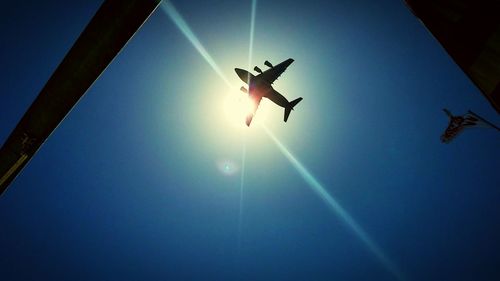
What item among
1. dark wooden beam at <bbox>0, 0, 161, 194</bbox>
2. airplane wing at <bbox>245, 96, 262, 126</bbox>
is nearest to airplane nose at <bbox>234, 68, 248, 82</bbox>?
airplane wing at <bbox>245, 96, 262, 126</bbox>

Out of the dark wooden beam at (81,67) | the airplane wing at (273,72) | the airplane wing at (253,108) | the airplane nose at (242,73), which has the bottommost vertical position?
the dark wooden beam at (81,67)

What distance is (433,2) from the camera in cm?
601

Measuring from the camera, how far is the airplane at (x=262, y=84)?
29406mm

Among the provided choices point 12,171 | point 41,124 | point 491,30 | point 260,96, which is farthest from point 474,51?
point 260,96

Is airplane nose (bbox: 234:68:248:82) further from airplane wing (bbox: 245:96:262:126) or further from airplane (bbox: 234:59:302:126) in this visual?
airplane wing (bbox: 245:96:262:126)

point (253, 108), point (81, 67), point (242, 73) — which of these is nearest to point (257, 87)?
point (253, 108)

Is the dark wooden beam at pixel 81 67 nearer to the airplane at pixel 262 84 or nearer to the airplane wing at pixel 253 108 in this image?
the airplane at pixel 262 84

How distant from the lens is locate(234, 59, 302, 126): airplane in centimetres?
2941

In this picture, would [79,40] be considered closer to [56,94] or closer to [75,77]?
[75,77]

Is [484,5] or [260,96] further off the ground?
[260,96]

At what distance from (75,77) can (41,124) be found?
143 cm

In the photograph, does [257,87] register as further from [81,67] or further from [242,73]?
[81,67]

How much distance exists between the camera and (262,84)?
29812 mm

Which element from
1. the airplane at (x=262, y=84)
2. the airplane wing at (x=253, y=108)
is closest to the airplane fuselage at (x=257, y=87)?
the airplane at (x=262, y=84)
